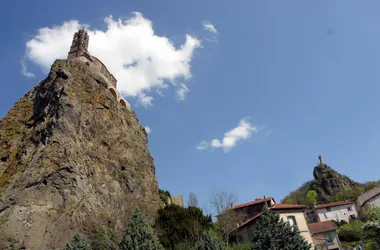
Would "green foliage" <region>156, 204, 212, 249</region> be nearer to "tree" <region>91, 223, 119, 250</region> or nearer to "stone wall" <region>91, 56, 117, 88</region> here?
"tree" <region>91, 223, 119, 250</region>

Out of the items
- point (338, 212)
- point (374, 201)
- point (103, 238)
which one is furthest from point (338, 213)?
point (103, 238)

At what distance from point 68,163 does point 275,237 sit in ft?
72.4

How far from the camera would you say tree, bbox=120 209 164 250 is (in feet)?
77.6

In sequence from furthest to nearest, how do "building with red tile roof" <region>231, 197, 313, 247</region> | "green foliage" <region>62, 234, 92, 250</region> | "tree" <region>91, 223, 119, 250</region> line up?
"building with red tile roof" <region>231, 197, 313, 247</region> → "tree" <region>91, 223, 119, 250</region> → "green foliage" <region>62, 234, 92, 250</region>

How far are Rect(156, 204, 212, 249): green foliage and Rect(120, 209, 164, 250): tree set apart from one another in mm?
8775

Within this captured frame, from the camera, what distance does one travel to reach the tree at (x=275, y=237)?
23.6 metres

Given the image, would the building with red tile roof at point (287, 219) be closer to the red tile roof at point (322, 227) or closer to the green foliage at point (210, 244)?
the green foliage at point (210, 244)

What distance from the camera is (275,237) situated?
78.5 ft

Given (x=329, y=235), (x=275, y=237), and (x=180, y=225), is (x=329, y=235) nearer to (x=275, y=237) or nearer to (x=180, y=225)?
(x=180, y=225)

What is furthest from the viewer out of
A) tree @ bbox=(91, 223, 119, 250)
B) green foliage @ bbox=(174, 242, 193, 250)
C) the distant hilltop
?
the distant hilltop

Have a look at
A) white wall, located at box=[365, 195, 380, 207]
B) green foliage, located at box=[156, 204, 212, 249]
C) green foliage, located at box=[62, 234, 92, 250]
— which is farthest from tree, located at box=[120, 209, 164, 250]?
white wall, located at box=[365, 195, 380, 207]

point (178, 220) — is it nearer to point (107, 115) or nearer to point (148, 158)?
point (148, 158)

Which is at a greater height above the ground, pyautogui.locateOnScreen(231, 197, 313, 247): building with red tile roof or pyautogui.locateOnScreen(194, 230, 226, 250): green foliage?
pyautogui.locateOnScreen(231, 197, 313, 247): building with red tile roof

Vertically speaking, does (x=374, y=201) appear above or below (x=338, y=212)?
above
